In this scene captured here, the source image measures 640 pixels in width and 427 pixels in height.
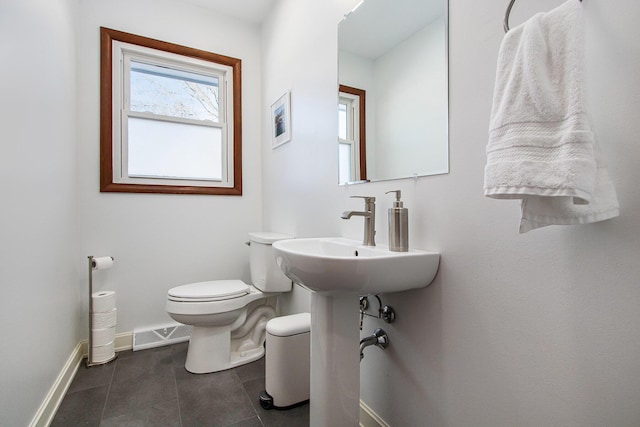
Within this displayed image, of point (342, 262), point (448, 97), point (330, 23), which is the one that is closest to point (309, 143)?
point (330, 23)

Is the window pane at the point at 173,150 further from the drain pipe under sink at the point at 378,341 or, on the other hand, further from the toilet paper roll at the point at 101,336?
→ the drain pipe under sink at the point at 378,341

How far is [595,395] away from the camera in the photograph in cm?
62

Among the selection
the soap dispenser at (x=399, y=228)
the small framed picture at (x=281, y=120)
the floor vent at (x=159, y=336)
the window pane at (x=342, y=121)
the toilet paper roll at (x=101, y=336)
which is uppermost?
the small framed picture at (x=281, y=120)

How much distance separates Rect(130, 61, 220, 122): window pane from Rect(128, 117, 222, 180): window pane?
103mm

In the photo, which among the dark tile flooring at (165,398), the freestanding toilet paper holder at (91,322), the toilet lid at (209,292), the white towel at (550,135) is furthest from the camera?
the freestanding toilet paper holder at (91,322)

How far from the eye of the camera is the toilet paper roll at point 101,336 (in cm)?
181

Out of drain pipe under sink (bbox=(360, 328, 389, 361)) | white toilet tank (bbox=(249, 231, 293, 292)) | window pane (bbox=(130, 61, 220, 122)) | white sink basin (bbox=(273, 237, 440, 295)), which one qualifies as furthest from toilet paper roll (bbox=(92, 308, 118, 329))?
drain pipe under sink (bbox=(360, 328, 389, 361))

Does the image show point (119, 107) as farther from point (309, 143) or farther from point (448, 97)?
point (448, 97)

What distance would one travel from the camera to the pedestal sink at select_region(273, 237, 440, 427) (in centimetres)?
85

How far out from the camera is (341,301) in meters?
1.04

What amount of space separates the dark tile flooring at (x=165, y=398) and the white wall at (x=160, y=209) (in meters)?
0.41

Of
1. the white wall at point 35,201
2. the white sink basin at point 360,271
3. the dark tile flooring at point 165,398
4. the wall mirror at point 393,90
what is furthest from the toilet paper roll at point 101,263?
the wall mirror at point 393,90

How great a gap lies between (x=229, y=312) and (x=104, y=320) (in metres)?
0.82

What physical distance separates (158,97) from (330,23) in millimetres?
1464
